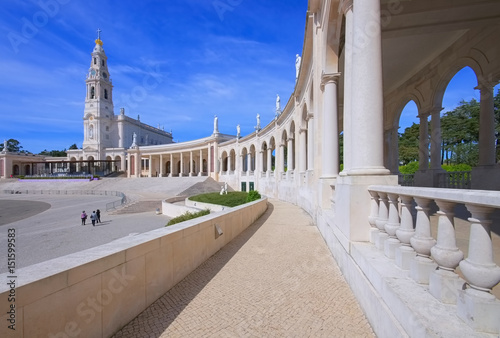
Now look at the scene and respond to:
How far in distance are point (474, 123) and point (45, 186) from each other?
77633 mm

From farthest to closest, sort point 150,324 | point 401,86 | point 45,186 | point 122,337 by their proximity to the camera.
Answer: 1. point 45,186
2. point 401,86
3. point 150,324
4. point 122,337

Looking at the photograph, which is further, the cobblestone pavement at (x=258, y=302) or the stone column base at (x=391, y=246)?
the stone column base at (x=391, y=246)

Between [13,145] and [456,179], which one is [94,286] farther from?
[13,145]

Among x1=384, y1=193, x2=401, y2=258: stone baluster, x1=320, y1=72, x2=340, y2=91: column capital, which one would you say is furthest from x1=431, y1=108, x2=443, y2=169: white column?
x1=384, y1=193, x2=401, y2=258: stone baluster

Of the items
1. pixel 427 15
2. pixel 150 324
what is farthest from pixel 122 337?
pixel 427 15

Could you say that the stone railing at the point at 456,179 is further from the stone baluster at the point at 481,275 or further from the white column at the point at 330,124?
the stone baluster at the point at 481,275

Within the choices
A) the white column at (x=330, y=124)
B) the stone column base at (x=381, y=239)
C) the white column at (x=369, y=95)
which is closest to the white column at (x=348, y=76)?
the white column at (x=369, y=95)

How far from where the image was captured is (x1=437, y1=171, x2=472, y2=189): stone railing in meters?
10.4

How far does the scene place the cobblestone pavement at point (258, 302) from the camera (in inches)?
129

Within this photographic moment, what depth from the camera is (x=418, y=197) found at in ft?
8.94

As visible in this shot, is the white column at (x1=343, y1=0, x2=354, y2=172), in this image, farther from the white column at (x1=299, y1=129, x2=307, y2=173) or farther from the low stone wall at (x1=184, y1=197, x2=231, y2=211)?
the white column at (x1=299, y1=129, x2=307, y2=173)

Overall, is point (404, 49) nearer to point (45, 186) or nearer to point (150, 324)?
point (150, 324)

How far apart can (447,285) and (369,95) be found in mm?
3205

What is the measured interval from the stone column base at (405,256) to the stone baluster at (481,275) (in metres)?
1.07
